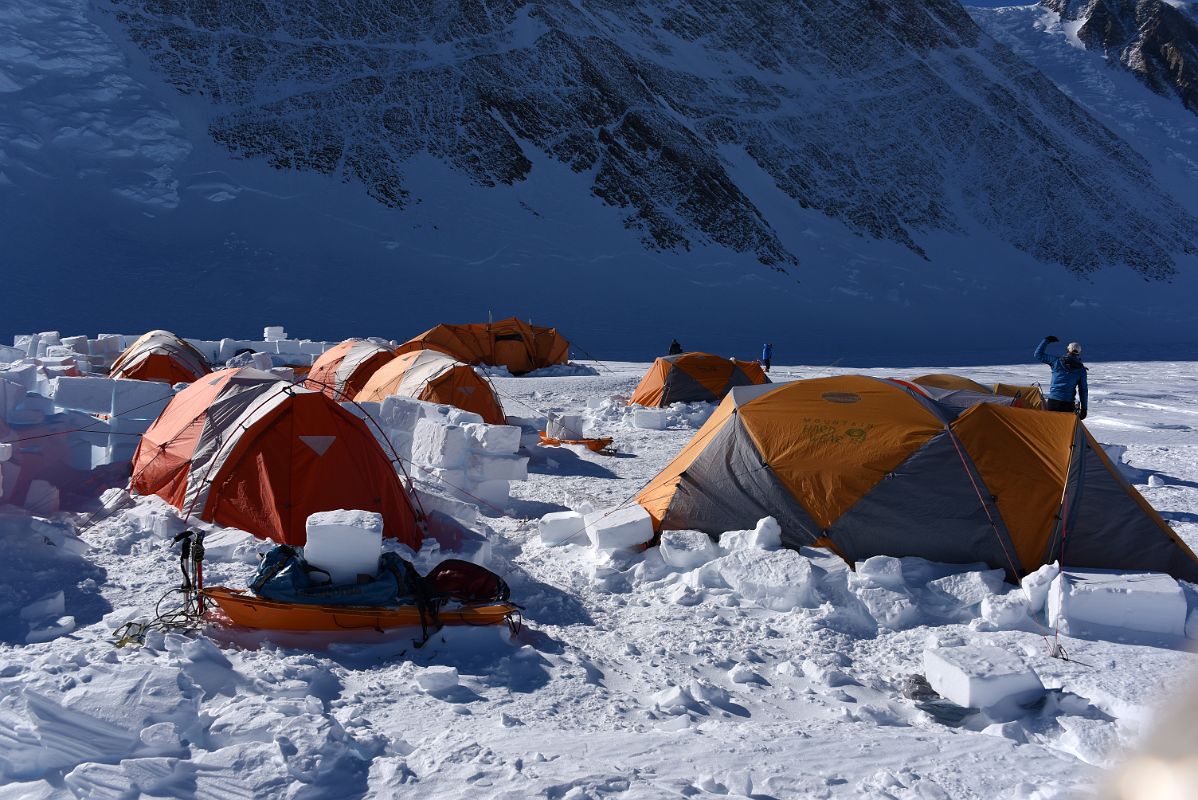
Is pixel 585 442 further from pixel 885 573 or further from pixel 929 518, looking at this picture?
pixel 885 573

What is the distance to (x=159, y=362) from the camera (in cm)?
1415

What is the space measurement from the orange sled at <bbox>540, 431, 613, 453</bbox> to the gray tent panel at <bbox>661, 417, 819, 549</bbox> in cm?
495

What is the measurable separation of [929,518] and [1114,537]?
1.16 meters

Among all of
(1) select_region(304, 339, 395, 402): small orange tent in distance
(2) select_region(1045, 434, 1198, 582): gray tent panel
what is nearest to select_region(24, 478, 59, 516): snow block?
(1) select_region(304, 339, 395, 402): small orange tent in distance

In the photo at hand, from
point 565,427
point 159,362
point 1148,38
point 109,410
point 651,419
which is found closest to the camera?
Answer: point 109,410

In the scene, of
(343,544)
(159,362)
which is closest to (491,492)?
(343,544)

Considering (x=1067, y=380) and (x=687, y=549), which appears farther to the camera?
(x=1067, y=380)

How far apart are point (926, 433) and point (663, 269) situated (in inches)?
1401

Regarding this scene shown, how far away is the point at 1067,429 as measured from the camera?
596 cm

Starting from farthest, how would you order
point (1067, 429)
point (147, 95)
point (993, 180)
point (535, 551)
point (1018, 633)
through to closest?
point (993, 180), point (147, 95), point (535, 551), point (1067, 429), point (1018, 633)

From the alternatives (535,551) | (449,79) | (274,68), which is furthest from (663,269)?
(535,551)

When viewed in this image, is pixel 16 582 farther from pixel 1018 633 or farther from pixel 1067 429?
pixel 1067 429

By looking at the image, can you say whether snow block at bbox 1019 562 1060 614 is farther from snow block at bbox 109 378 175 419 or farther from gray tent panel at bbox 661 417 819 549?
snow block at bbox 109 378 175 419

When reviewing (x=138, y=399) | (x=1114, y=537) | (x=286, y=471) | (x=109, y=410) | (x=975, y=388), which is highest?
(x=1114, y=537)
